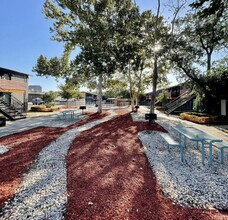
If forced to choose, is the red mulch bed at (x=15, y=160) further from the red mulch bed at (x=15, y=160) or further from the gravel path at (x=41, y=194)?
the gravel path at (x=41, y=194)

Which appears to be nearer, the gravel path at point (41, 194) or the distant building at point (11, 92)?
the gravel path at point (41, 194)

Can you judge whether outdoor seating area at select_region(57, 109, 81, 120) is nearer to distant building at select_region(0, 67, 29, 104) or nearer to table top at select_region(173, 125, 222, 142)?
distant building at select_region(0, 67, 29, 104)

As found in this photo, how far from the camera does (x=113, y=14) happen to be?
17.3 metres

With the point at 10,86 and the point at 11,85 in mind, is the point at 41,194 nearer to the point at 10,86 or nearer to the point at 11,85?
the point at 10,86

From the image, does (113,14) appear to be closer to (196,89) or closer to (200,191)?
(196,89)

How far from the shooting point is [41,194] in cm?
389

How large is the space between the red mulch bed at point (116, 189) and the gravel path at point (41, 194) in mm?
216

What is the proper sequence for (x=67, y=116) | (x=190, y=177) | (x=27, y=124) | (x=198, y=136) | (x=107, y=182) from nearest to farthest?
(x=107, y=182), (x=190, y=177), (x=198, y=136), (x=27, y=124), (x=67, y=116)

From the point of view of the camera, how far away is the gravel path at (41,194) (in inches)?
128

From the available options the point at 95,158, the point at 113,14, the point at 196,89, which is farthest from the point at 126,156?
the point at 196,89

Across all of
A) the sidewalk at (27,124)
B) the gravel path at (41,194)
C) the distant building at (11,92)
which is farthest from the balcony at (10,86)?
the gravel path at (41,194)

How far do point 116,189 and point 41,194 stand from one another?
1.69 meters

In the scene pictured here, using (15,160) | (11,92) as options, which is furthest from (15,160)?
(11,92)

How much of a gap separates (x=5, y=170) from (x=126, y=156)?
Result: 153 inches
